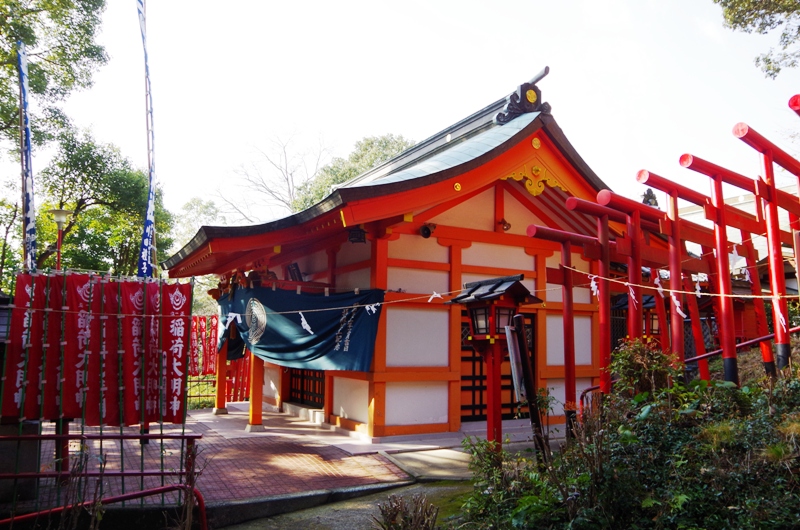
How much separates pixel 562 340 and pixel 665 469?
23.7 feet

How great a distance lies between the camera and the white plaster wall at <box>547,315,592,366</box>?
1173 centimetres

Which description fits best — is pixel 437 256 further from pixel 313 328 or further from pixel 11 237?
pixel 11 237

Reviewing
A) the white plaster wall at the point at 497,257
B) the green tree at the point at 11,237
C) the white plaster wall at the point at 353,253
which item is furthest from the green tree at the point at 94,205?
the white plaster wall at the point at 497,257

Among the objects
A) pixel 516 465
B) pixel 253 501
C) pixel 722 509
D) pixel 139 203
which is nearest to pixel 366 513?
pixel 253 501

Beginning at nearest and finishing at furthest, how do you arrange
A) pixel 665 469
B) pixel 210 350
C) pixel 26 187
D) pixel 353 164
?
pixel 665 469 < pixel 26 187 < pixel 210 350 < pixel 353 164

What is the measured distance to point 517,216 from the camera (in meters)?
11.8

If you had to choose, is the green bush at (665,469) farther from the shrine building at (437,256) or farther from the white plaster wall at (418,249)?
the white plaster wall at (418,249)

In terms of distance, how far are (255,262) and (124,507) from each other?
6.31m

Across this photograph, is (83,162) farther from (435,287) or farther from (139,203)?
(435,287)

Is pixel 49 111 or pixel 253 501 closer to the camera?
pixel 253 501

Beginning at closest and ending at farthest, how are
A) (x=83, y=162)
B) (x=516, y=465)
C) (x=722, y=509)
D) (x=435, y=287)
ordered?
→ (x=722, y=509) < (x=516, y=465) < (x=435, y=287) < (x=83, y=162)

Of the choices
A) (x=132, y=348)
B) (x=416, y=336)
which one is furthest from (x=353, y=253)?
(x=132, y=348)

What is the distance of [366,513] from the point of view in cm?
643

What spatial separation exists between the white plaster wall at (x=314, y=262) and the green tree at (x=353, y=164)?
71.7 ft
